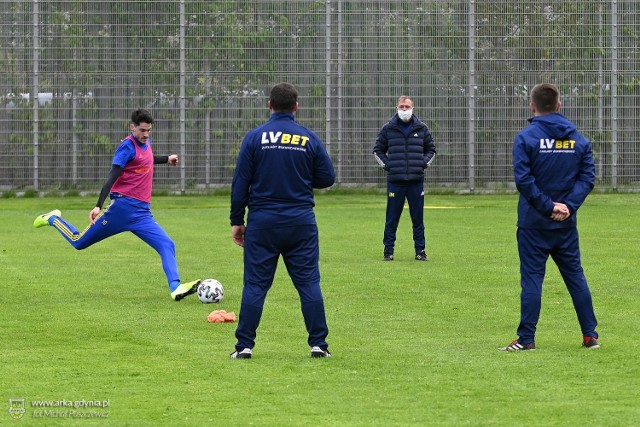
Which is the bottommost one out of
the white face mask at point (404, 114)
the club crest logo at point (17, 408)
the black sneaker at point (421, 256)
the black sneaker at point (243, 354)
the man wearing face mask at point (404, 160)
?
the club crest logo at point (17, 408)

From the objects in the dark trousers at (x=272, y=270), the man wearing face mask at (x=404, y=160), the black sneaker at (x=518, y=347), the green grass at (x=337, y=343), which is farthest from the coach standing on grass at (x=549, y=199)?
the man wearing face mask at (x=404, y=160)

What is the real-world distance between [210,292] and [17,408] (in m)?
5.14

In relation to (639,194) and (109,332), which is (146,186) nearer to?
(109,332)

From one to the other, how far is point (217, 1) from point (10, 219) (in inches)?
332

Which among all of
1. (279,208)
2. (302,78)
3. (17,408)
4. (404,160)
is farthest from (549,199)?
(302,78)

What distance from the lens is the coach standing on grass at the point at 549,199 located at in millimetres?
9664

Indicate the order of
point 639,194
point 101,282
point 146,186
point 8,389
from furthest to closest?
point 639,194, point 101,282, point 146,186, point 8,389

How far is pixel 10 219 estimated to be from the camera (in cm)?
2475

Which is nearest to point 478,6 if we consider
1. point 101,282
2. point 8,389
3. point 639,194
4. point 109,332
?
point 639,194

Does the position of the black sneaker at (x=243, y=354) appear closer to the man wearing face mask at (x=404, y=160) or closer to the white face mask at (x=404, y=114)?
the man wearing face mask at (x=404, y=160)

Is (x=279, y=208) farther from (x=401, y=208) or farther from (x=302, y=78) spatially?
(x=302, y=78)

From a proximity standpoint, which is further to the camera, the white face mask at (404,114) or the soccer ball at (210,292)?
the white face mask at (404,114)

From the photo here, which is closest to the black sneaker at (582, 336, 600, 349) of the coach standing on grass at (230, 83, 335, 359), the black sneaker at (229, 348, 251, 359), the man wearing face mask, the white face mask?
the coach standing on grass at (230, 83, 335, 359)

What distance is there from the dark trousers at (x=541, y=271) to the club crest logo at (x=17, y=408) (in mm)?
3783
